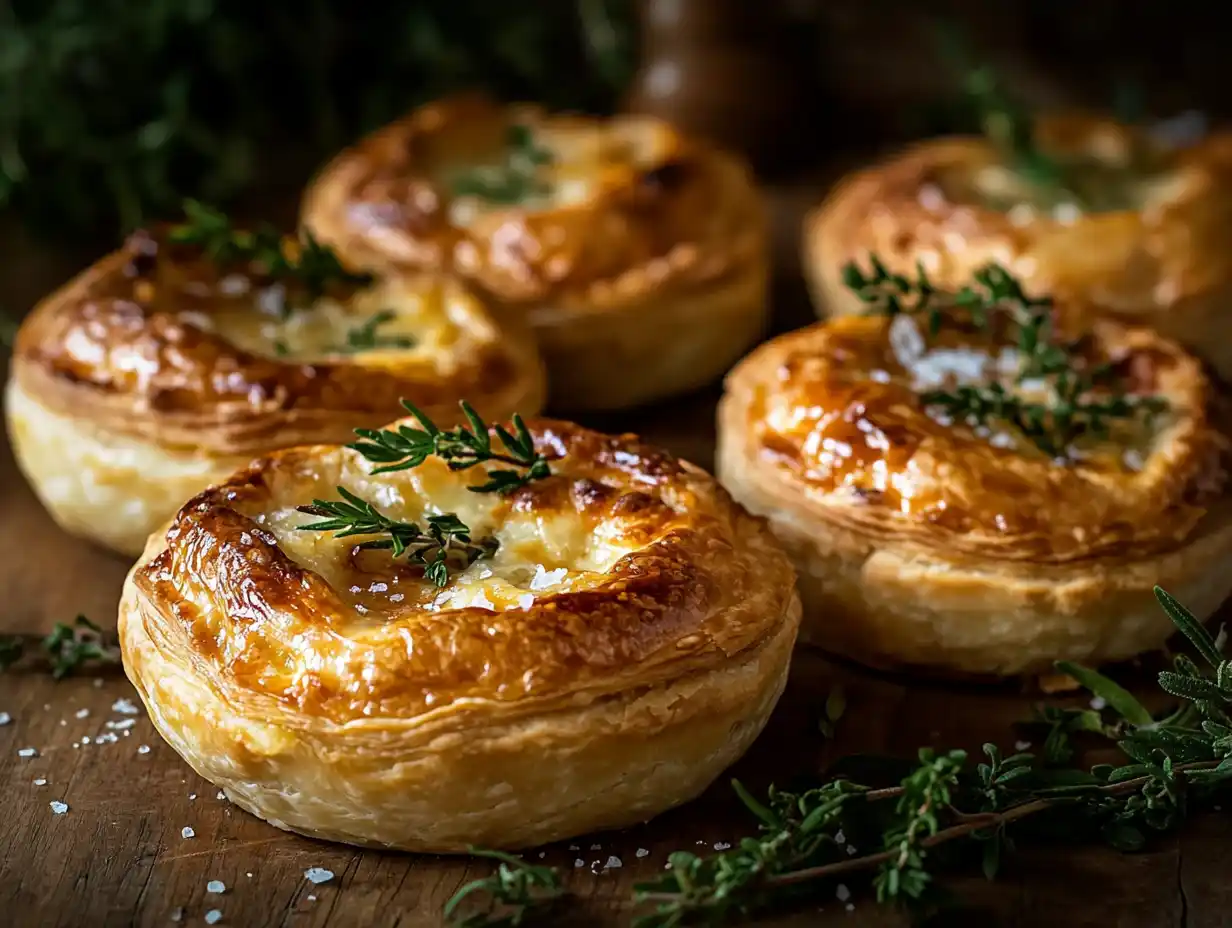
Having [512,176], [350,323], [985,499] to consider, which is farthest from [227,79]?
[985,499]

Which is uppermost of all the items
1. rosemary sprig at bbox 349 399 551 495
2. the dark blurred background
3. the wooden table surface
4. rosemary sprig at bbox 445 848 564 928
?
rosemary sprig at bbox 349 399 551 495

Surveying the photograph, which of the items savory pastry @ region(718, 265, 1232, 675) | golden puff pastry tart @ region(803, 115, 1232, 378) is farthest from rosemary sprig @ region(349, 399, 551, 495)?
golden puff pastry tart @ region(803, 115, 1232, 378)

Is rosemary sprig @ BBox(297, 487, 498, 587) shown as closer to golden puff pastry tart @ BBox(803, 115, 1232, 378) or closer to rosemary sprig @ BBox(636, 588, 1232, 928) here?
rosemary sprig @ BBox(636, 588, 1232, 928)

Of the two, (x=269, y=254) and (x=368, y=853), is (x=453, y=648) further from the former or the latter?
(x=269, y=254)

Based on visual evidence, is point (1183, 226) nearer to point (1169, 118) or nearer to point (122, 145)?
point (1169, 118)

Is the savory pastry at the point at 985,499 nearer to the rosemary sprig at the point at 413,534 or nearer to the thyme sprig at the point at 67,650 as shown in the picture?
the rosemary sprig at the point at 413,534

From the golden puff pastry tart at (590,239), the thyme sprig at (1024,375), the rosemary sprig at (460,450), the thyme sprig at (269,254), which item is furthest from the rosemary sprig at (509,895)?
the golden puff pastry tart at (590,239)
